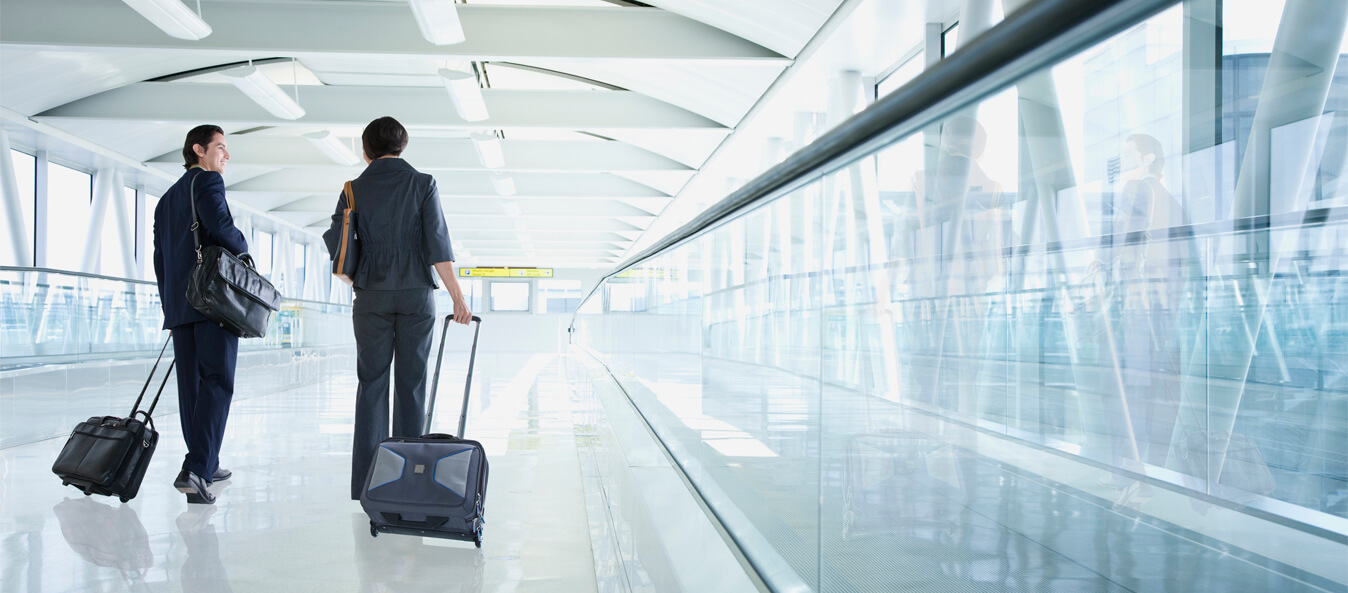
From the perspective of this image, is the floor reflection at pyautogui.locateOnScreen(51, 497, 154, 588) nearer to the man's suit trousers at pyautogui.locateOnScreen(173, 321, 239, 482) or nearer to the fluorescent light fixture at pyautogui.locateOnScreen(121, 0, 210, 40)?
the man's suit trousers at pyautogui.locateOnScreen(173, 321, 239, 482)

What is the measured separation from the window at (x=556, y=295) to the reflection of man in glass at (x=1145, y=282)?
36.6 meters

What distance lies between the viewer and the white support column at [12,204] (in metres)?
12.2

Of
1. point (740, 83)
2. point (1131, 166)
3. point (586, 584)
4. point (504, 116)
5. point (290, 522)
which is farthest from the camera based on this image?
point (504, 116)

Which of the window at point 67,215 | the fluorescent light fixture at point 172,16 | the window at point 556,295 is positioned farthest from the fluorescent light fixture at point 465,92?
the window at point 556,295

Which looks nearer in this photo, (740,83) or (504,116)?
(740,83)

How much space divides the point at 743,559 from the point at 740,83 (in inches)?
371

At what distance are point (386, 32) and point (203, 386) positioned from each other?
584 cm

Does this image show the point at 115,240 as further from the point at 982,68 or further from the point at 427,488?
the point at 982,68

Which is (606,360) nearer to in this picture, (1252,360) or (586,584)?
(586,584)

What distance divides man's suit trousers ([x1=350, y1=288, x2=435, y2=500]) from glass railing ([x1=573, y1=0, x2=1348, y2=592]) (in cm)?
232

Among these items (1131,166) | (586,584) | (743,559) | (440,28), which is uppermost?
(440,28)

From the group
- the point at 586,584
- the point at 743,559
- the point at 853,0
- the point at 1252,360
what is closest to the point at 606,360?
the point at 853,0

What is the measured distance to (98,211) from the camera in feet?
49.3

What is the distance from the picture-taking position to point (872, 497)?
3.83ft
